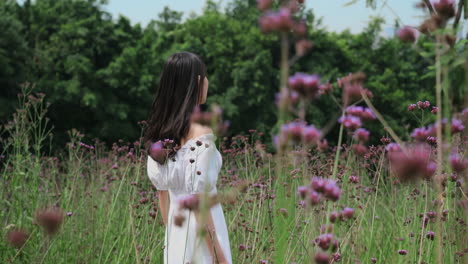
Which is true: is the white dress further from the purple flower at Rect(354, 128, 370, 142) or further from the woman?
the purple flower at Rect(354, 128, 370, 142)

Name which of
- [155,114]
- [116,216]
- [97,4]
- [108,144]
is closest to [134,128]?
[108,144]

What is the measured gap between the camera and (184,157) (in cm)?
246

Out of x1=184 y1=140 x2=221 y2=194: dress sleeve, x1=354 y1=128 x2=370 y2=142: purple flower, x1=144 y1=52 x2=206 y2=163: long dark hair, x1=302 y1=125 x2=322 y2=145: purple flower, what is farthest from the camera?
x1=144 y1=52 x2=206 y2=163: long dark hair

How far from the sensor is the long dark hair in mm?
2480

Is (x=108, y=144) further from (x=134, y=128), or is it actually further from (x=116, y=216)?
(x=116, y=216)

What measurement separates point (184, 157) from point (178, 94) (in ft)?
1.07

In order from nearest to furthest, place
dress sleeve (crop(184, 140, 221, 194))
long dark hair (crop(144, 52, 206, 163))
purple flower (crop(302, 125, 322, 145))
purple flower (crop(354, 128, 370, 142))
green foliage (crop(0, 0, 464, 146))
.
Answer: purple flower (crop(302, 125, 322, 145)) < purple flower (crop(354, 128, 370, 142)) < dress sleeve (crop(184, 140, 221, 194)) < long dark hair (crop(144, 52, 206, 163)) < green foliage (crop(0, 0, 464, 146))

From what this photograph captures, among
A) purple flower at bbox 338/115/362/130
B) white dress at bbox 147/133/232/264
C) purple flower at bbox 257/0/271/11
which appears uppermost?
purple flower at bbox 257/0/271/11

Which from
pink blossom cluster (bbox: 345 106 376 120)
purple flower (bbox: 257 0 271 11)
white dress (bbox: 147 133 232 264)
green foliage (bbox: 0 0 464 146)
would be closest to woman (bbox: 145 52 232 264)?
white dress (bbox: 147 133 232 264)

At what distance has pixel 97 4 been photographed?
19125 millimetres

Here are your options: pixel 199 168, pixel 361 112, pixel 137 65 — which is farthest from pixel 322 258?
pixel 137 65

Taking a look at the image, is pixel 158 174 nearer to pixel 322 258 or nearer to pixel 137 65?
pixel 322 258

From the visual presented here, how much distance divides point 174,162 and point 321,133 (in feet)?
5.01

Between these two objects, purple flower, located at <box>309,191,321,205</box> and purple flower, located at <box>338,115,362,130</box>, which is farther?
purple flower, located at <box>338,115,362,130</box>
